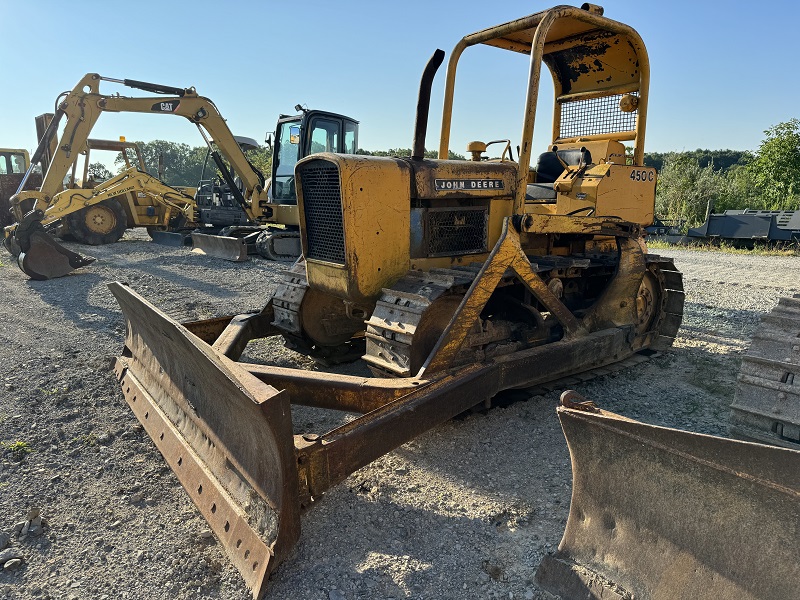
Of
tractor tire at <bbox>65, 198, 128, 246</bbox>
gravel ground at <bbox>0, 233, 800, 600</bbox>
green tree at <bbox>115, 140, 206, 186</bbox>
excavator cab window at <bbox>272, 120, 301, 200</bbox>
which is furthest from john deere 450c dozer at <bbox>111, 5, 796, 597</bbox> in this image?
green tree at <bbox>115, 140, 206, 186</bbox>

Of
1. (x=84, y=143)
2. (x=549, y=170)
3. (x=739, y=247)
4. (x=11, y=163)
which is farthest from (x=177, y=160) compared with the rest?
(x=549, y=170)

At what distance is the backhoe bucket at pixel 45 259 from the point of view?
10016 millimetres

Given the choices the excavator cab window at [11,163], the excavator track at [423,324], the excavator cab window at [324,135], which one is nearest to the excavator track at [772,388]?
the excavator track at [423,324]

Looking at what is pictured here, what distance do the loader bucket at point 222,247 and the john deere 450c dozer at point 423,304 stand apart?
312 inches

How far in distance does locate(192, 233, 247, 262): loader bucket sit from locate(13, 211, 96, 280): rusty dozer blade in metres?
2.84

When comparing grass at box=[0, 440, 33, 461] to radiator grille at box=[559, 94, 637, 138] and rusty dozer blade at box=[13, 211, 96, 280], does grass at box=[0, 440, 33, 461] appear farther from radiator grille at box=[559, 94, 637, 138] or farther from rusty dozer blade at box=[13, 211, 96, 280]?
rusty dozer blade at box=[13, 211, 96, 280]

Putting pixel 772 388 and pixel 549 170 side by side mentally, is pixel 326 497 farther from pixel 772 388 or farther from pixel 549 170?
pixel 549 170

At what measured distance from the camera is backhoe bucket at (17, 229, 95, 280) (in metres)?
10.0

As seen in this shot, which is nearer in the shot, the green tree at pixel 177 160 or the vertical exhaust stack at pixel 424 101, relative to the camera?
the vertical exhaust stack at pixel 424 101

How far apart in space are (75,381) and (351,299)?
101 inches

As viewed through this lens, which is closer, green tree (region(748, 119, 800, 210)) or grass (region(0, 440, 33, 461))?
grass (region(0, 440, 33, 461))

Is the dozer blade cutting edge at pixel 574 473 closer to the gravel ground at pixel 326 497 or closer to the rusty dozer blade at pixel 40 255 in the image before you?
the gravel ground at pixel 326 497

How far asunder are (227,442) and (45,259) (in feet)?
30.3

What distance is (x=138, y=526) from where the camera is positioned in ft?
9.29
